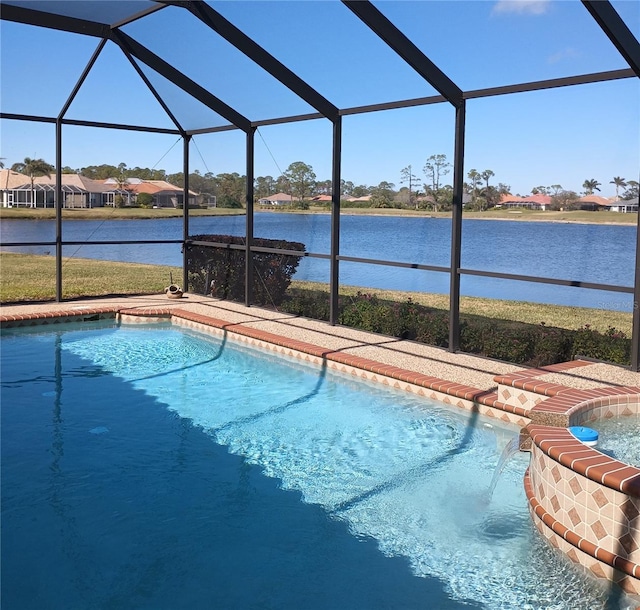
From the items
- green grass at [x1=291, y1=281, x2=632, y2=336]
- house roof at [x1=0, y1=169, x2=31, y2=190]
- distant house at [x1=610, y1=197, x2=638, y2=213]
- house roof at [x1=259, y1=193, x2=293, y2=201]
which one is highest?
house roof at [x1=0, y1=169, x2=31, y2=190]

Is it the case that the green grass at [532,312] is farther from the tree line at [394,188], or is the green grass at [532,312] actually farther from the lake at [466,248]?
the tree line at [394,188]

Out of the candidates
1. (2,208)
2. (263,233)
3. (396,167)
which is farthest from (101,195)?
(396,167)

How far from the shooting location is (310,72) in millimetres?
8383

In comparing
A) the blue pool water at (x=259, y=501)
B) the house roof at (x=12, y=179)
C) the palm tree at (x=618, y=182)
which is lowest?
the blue pool water at (x=259, y=501)

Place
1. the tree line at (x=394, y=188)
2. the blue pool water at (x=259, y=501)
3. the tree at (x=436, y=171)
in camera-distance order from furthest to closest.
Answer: the tree at (x=436, y=171) → the tree line at (x=394, y=188) → the blue pool water at (x=259, y=501)

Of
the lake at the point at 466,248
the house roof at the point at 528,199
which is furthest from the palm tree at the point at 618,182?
the house roof at the point at 528,199

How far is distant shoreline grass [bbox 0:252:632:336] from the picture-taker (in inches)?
362

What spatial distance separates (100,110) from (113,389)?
6.25 metres

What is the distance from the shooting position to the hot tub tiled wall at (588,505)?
3.56m

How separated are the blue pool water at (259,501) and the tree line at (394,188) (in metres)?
2.75

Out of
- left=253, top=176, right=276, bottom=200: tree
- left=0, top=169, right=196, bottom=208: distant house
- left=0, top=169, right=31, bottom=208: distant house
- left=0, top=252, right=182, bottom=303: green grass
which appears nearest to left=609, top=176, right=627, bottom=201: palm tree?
left=253, top=176, right=276, bottom=200: tree

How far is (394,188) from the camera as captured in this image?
400 inches

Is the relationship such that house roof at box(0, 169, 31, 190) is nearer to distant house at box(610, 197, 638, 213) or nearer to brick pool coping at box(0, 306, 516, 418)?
brick pool coping at box(0, 306, 516, 418)

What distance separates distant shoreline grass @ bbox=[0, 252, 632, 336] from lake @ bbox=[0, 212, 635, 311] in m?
0.17
